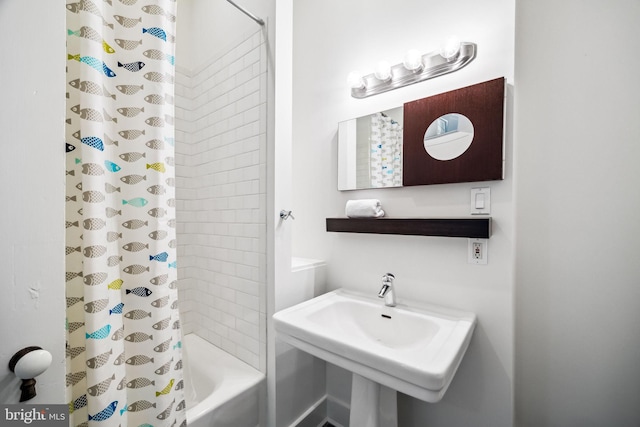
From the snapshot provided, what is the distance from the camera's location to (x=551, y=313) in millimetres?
1097

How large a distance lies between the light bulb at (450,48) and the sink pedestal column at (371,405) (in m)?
1.46

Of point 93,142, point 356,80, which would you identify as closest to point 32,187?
point 93,142

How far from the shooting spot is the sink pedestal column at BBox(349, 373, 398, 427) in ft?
3.37

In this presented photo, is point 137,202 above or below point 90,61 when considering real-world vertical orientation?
below

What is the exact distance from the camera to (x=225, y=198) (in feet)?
5.14

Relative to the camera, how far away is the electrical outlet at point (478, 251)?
111 cm

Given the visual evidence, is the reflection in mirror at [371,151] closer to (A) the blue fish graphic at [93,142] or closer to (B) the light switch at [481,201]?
(B) the light switch at [481,201]

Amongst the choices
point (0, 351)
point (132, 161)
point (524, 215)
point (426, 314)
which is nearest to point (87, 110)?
point (132, 161)

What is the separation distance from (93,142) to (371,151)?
1.20m

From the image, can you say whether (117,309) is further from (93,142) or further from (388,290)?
(388,290)

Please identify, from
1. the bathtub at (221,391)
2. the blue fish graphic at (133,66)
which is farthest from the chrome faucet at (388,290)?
the blue fish graphic at (133,66)

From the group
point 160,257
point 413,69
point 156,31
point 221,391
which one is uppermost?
point 413,69

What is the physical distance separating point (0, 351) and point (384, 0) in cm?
198

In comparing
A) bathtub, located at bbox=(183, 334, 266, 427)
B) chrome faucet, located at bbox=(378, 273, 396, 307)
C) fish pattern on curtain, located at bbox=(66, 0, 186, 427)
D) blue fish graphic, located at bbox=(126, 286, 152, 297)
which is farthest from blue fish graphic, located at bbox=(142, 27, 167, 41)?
bathtub, located at bbox=(183, 334, 266, 427)
